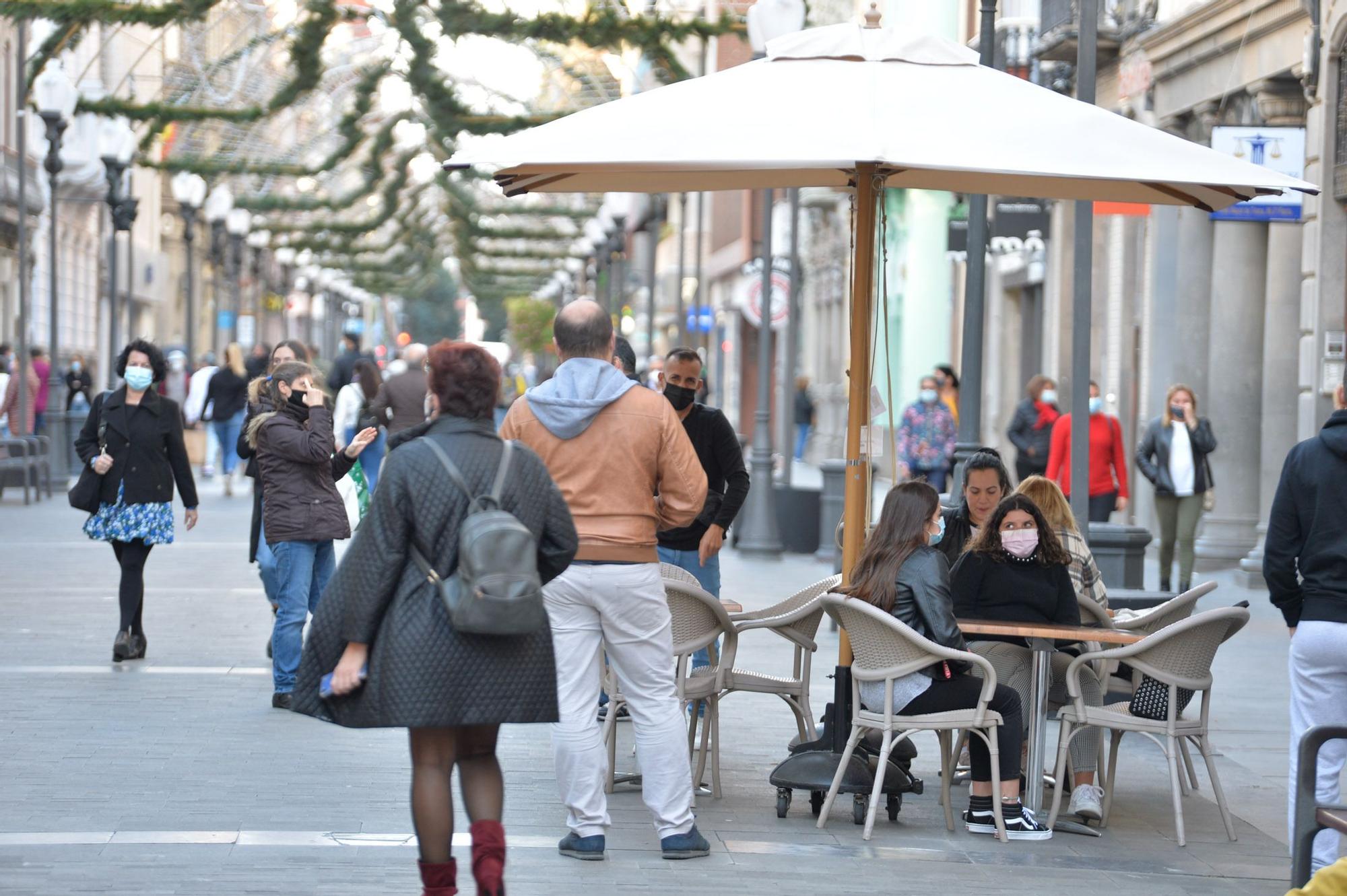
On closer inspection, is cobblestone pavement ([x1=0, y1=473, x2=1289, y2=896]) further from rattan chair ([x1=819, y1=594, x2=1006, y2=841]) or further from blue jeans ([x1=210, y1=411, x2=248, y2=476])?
blue jeans ([x1=210, y1=411, x2=248, y2=476])

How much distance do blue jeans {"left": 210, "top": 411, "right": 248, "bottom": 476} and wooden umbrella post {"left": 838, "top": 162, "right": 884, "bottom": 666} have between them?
1902cm

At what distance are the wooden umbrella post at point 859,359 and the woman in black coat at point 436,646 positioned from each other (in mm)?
2552

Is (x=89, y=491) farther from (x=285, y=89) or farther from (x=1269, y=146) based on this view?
(x=285, y=89)

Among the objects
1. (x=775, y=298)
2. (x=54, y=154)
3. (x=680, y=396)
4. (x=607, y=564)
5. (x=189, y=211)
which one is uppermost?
(x=54, y=154)

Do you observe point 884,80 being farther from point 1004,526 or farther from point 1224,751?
point 1224,751

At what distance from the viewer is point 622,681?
719 centimetres

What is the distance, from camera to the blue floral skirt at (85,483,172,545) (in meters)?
11.6

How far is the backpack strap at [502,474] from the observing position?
5.86 meters

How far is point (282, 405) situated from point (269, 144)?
32131 millimetres

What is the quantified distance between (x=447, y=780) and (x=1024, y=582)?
300 centimetres

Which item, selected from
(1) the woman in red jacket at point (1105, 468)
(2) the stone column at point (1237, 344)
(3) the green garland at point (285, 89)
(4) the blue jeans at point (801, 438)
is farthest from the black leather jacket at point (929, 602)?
(4) the blue jeans at point (801, 438)

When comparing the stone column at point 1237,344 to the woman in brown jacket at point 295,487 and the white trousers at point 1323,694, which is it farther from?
the white trousers at point 1323,694

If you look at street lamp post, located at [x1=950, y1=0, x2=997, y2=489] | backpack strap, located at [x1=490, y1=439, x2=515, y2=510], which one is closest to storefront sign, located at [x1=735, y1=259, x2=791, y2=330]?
street lamp post, located at [x1=950, y1=0, x2=997, y2=489]

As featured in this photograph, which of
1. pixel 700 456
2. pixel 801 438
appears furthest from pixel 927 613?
pixel 801 438
